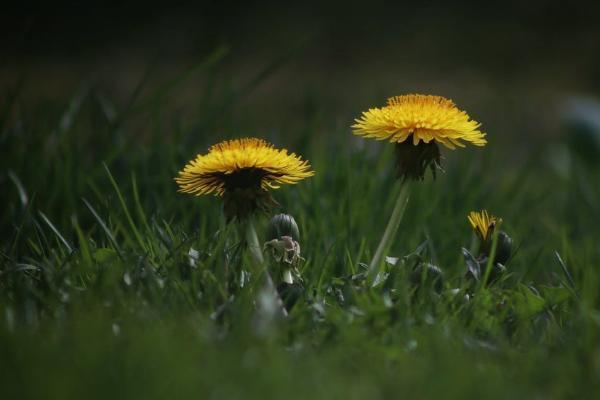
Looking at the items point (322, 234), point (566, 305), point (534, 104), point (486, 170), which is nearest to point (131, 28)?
point (534, 104)

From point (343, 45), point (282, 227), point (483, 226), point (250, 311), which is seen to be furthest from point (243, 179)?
point (343, 45)

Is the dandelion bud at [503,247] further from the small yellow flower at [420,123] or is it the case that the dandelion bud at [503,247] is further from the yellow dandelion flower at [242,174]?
the yellow dandelion flower at [242,174]

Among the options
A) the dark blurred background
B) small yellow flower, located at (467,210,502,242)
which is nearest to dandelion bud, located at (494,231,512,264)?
small yellow flower, located at (467,210,502,242)

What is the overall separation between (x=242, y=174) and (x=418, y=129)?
12.1 inches

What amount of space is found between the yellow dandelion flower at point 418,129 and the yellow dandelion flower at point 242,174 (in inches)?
5.7

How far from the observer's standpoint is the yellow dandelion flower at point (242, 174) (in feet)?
4.60

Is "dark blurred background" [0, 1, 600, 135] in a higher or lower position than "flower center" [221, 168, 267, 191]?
higher

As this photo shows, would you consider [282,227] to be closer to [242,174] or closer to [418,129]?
[242,174]

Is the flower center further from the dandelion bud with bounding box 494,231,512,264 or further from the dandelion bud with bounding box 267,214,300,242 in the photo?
the dandelion bud with bounding box 494,231,512,264

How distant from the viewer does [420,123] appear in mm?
1411

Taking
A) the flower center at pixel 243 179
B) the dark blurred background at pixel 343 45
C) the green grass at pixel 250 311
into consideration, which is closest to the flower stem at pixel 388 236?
the green grass at pixel 250 311

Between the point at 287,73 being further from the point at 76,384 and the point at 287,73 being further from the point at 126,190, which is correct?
the point at 76,384

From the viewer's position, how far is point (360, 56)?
5.70 metres

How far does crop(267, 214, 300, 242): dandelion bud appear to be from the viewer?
1.51 m
